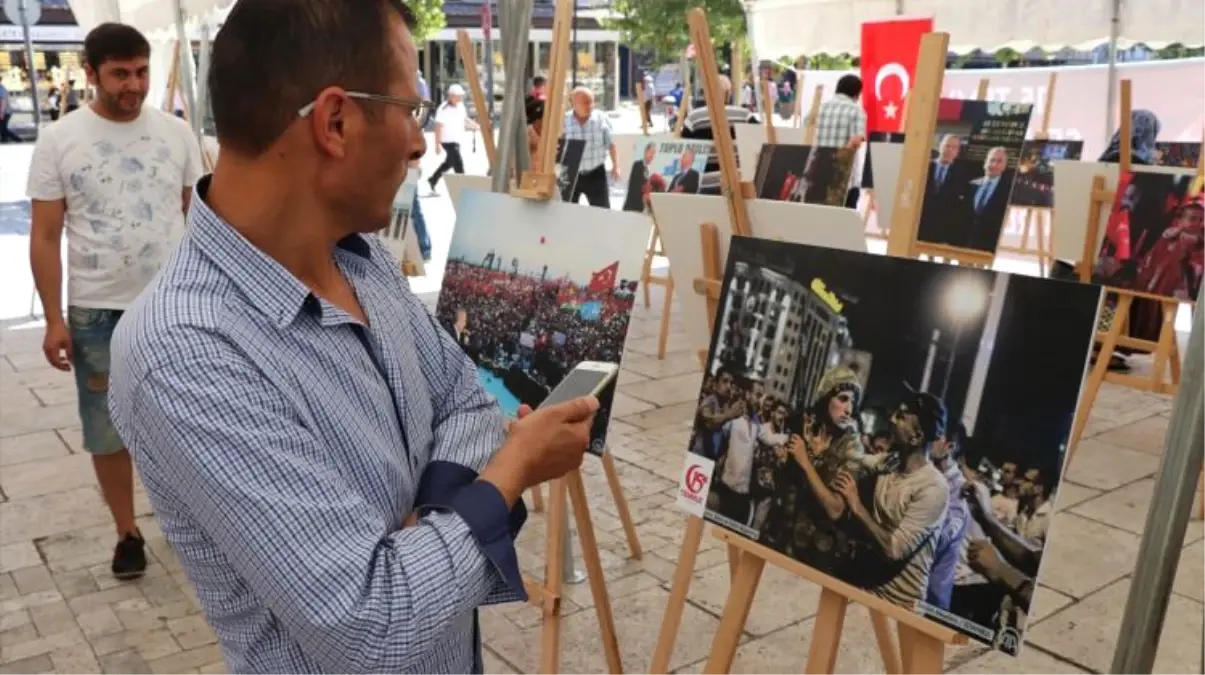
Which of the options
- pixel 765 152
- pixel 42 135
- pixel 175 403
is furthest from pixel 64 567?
pixel 765 152

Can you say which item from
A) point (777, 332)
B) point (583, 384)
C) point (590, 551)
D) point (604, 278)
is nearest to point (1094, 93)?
point (604, 278)

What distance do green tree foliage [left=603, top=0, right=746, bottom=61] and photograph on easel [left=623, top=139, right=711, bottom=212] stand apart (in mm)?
14584

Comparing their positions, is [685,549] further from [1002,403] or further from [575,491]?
[1002,403]

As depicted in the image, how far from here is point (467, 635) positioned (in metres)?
1.31

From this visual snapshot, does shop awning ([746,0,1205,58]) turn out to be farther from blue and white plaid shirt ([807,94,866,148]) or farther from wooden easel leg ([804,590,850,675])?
wooden easel leg ([804,590,850,675])

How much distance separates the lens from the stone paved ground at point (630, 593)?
109 inches

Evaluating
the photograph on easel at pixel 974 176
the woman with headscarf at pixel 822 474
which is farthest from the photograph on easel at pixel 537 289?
the photograph on easel at pixel 974 176

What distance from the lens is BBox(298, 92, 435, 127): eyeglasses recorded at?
1030 millimetres

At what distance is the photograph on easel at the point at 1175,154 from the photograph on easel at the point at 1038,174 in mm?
477

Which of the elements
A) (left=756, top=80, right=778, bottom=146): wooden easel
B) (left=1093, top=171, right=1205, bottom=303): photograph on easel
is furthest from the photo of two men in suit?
(left=756, top=80, right=778, bottom=146): wooden easel

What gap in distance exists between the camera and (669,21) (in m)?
20.4

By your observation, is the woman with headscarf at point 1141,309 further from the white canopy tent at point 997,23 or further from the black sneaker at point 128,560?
the black sneaker at point 128,560

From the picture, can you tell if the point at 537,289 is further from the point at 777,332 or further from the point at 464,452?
the point at 464,452

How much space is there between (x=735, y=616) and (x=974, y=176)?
3.59 m
